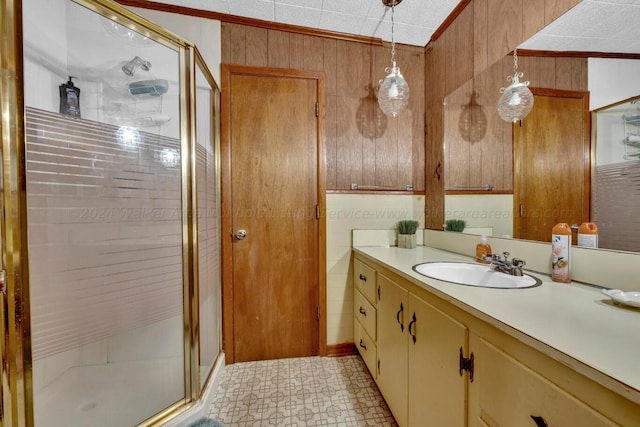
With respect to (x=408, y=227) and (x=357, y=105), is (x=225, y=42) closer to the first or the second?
(x=357, y=105)

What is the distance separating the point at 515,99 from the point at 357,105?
38.6 inches

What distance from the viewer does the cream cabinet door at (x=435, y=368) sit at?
30.5 inches

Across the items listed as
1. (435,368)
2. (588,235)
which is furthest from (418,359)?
(588,235)

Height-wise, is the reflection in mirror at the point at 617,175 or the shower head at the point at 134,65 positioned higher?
the shower head at the point at 134,65

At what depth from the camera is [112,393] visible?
1.24 metres

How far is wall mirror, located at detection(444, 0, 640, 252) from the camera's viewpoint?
0.86 m

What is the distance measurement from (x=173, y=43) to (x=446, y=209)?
189cm

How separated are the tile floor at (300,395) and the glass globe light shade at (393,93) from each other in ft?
5.97

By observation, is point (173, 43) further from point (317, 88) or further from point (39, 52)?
point (317, 88)

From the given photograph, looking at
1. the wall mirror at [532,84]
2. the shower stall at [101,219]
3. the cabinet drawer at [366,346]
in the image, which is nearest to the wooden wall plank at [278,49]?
the shower stall at [101,219]

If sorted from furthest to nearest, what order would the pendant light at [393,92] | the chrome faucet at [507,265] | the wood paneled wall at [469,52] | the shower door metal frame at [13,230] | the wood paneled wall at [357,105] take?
the wood paneled wall at [357,105], the pendant light at [393,92], the wood paneled wall at [469,52], the chrome faucet at [507,265], the shower door metal frame at [13,230]

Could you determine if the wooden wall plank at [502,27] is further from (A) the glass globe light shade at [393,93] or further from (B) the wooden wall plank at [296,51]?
(B) the wooden wall plank at [296,51]

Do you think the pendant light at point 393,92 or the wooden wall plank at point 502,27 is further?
the pendant light at point 393,92

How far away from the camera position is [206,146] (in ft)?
5.14
